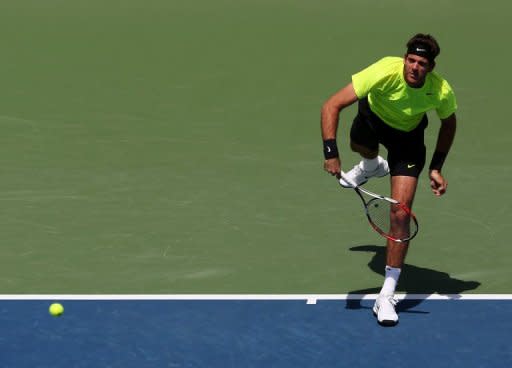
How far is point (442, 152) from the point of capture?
1049 cm

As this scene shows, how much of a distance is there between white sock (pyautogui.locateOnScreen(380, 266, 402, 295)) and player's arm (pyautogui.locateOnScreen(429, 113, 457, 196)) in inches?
28.7

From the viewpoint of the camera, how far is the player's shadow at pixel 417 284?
411 inches

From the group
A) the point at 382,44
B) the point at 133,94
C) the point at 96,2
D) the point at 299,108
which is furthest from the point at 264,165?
the point at 96,2

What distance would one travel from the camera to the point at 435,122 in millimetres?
15234

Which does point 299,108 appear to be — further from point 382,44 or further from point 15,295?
point 15,295

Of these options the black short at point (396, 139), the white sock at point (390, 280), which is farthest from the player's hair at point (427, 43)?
the white sock at point (390, 280)
